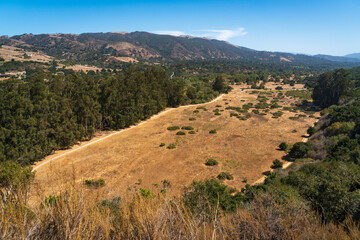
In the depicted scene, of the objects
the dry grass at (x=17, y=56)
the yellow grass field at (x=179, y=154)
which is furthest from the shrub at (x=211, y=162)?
the dry grass at (x=17, y=56)

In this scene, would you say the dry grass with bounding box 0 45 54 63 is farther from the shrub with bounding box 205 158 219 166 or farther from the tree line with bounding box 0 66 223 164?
the shrub with bounding box 205 158 219 166

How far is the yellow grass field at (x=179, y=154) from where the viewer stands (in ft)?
66.4

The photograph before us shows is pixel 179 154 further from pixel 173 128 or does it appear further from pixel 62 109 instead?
pixel 62 109

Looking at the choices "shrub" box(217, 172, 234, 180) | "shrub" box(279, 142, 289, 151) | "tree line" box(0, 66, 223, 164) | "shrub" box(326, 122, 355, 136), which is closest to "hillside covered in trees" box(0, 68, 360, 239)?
"tree line" box(0, 66, 223, 164)

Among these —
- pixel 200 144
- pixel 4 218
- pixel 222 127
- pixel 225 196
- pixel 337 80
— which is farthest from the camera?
pixel 337 80

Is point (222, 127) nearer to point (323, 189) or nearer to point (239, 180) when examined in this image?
point (239, 180)

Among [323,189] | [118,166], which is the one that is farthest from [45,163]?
[323,189]

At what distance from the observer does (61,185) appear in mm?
3781

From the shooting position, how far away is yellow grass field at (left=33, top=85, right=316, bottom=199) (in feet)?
66.4

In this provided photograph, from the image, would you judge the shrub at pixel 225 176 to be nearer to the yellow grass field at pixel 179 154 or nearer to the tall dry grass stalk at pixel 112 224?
the yellow grass field at pixel 179 154

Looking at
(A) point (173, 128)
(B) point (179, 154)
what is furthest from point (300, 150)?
(A) point (173, 128)

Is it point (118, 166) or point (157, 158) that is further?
point (157, 158)

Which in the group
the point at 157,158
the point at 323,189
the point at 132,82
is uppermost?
the point at 132,82

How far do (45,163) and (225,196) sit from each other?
21072 mm
